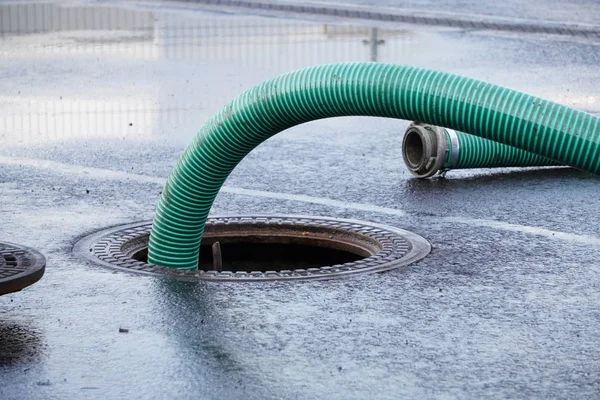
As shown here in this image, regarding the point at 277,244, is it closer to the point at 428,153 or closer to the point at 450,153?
the point at 428,153

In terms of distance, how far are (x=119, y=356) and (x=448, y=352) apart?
4.56 ft

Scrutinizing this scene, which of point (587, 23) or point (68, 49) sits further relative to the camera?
point (587, 23)

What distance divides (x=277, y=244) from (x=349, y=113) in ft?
4.63

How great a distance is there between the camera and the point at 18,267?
5957 mm

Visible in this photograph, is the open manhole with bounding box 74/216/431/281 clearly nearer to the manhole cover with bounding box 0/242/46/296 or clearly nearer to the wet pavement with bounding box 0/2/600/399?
the wet pavement with bounding box 0/2/600/399

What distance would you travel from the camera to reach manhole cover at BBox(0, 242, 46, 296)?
5.68 meters

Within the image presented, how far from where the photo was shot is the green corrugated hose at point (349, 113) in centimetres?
579

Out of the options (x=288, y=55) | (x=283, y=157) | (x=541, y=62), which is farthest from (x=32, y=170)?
(x=541, y=62)

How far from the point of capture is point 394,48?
15320 millimetres

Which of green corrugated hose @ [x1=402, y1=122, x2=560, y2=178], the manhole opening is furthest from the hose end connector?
the manhole opening

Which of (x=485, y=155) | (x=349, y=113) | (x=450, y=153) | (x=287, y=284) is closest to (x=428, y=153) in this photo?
(x=450, y=153)

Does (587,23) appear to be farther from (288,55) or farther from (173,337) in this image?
(173,337)

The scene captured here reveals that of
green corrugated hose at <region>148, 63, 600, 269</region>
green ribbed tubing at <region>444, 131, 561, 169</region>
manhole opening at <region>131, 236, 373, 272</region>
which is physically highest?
green corrugated hose at <region>148, 63, 600, 269</region>

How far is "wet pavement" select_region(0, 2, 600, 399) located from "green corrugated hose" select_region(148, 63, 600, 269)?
1.75ft
